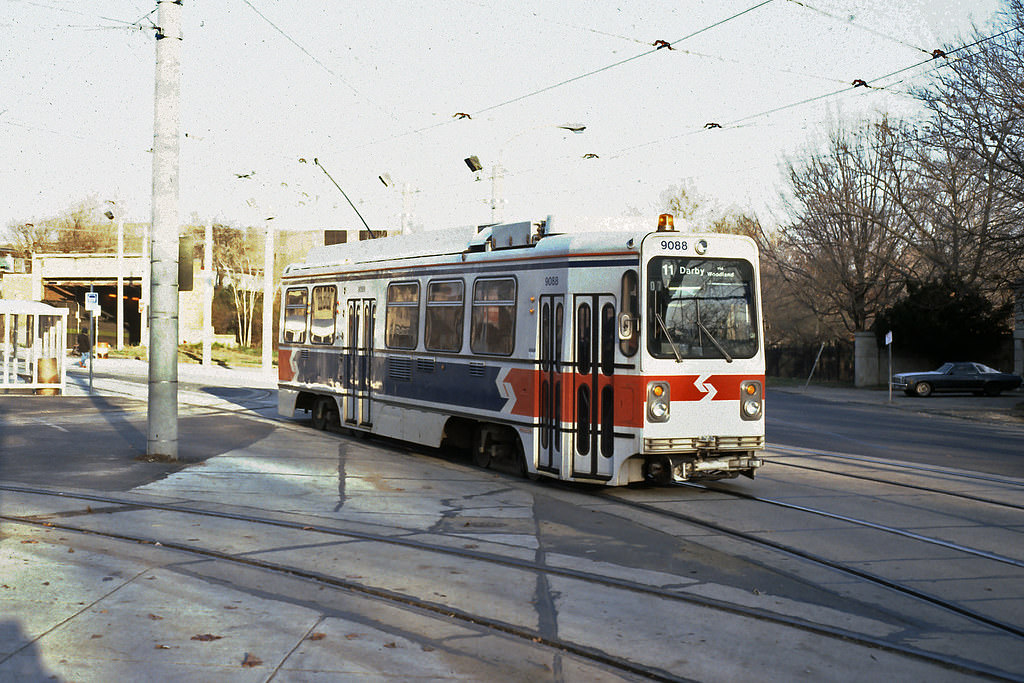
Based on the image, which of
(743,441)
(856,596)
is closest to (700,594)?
(856,596)

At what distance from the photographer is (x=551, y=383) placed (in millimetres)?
12141

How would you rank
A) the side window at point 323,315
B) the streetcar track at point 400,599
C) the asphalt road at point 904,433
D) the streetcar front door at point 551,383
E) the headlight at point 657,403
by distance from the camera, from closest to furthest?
the streetcar track at point 400,599 < the headlight at point 657,403 < the streetcar front door at point 551,383 < the asphalt road at point 904,433 < the side window at point 323,315

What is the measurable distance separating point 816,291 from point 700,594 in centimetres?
4555

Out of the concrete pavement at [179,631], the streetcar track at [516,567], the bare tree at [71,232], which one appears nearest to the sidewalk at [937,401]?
the streetcar track at [516,567]

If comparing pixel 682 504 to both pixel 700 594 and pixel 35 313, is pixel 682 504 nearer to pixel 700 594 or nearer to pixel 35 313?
pixel 700 594

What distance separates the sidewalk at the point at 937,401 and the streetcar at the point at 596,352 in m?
19.4

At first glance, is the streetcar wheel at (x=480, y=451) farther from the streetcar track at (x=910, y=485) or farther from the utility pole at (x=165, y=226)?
the streetcar track at (x=910, y=485)

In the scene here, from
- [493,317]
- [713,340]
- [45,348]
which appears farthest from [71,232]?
[713,340]

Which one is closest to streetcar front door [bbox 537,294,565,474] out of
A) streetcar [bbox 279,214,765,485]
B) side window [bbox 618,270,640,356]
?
streetcar [bbox 279,214,765,485]

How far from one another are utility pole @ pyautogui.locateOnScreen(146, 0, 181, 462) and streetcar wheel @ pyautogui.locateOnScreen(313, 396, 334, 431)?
5.23 metres

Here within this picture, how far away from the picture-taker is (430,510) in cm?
1056

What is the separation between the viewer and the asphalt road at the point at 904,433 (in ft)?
55.0

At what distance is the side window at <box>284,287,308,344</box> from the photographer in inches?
746

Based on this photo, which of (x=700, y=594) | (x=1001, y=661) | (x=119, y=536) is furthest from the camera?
(x=119, y=536)
